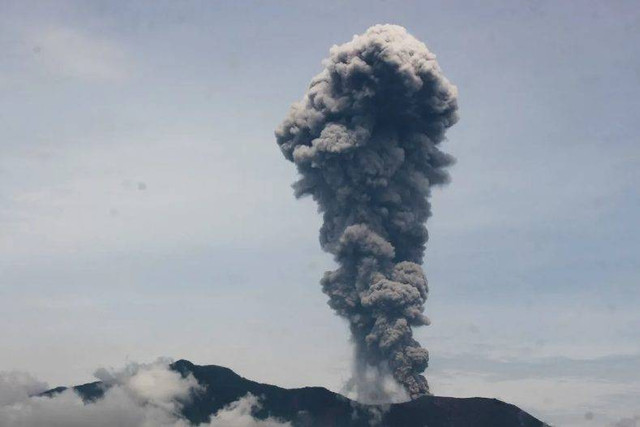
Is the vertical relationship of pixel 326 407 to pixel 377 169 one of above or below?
below

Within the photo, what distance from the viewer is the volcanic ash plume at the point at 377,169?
294 ft

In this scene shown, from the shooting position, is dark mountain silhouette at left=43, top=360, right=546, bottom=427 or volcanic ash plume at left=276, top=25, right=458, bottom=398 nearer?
volcanic ash plume at left=276, top=25, right=458, bottom=398

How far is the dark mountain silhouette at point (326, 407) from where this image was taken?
131 meters

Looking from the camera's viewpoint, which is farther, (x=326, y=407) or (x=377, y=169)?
(x=326, y=407)

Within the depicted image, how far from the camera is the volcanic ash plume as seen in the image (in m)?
89.8

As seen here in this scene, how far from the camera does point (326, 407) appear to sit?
510 feet

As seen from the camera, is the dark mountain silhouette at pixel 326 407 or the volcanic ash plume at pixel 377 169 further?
the dark mountain silhouette at pixel 326 407

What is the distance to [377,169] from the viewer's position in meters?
92.6

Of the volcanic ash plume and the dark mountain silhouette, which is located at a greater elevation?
the volcanic ash plume

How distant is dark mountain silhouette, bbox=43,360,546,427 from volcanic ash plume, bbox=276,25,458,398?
24.8 meters

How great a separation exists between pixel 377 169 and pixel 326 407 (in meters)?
80.6

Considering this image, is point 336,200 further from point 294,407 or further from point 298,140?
point 294,407

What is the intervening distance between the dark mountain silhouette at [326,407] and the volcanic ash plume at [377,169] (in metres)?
24.8

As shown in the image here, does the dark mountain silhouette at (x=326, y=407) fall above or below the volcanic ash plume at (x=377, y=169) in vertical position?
below
